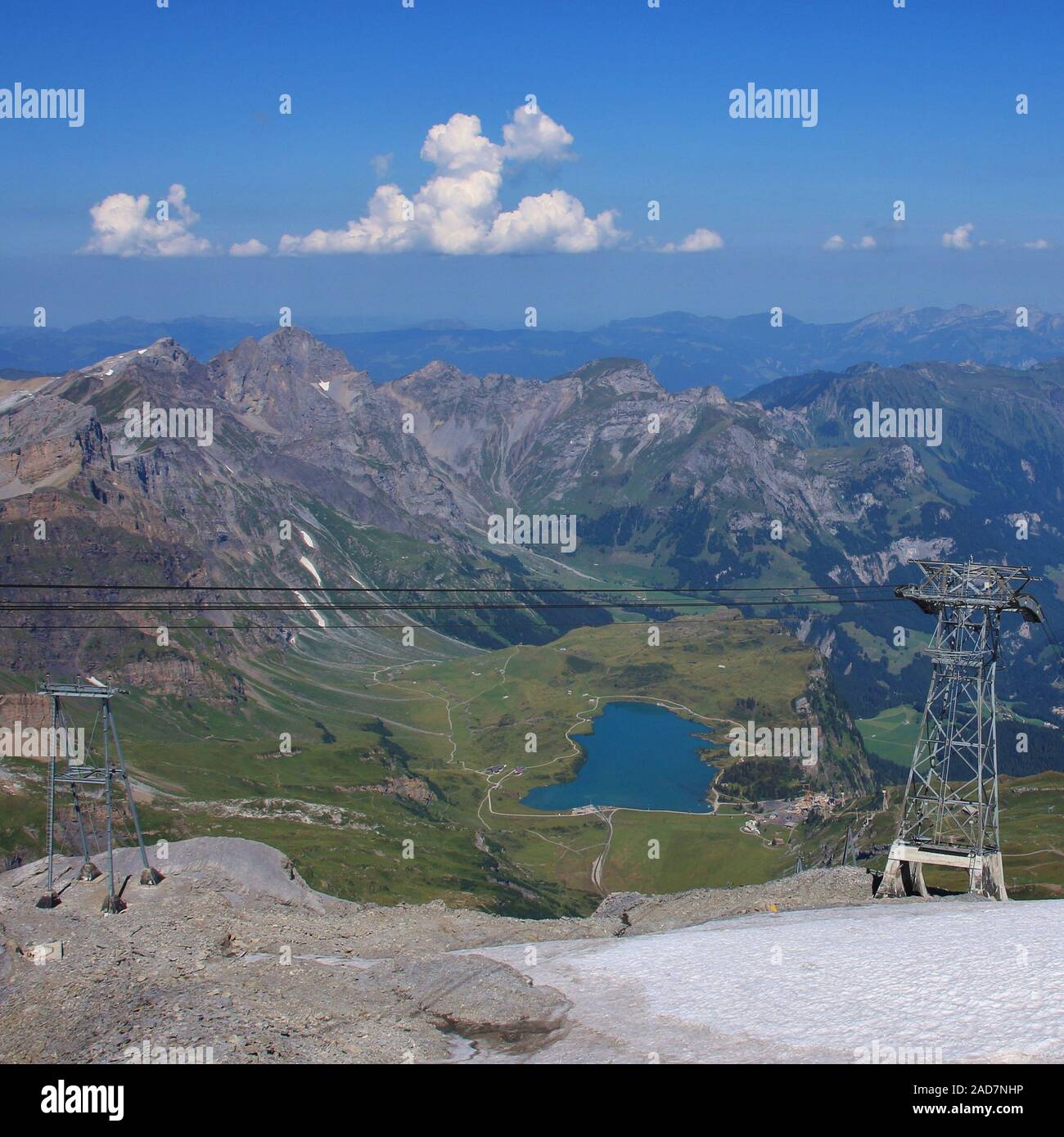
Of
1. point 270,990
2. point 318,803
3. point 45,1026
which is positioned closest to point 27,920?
point 45,1026

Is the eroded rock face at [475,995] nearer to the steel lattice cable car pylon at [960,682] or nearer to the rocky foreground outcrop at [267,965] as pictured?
the rocky foreground outcrop at [267,965]

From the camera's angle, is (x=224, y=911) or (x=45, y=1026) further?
(x=224, y=911)

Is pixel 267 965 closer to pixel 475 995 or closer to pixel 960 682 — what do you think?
pixel 475 995

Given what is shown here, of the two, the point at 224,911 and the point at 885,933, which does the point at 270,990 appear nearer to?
the point at 224,911

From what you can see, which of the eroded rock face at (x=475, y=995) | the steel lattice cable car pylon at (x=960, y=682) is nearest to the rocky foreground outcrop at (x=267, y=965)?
the eroded rock face at (x=475, y=995)

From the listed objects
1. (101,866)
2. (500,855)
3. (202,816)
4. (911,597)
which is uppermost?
(911,597)

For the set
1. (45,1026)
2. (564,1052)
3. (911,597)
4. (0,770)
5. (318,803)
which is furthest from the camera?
(318,803)

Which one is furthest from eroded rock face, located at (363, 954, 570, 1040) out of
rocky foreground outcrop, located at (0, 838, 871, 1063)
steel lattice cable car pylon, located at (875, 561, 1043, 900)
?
steel lattice cable car pylon, located at (875, 561, 1043, 900)

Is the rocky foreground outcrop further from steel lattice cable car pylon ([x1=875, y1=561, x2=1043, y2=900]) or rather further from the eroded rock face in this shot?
steel lattice cable car pylon ([x1=875, y1=561, x2=1043, y2=900])
